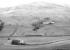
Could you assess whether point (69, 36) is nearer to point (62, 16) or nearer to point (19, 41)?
point (62, 16)

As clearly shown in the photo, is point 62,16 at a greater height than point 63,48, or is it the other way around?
point 62,16

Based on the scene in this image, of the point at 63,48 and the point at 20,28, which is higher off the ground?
the point at 20,28

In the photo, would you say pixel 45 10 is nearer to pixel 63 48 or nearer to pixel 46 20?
pixel 46 20

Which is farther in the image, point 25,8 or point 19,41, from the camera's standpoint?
point 25,8

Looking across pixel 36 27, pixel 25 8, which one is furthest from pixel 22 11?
pixel 36 27

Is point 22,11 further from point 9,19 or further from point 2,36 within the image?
point 2,36

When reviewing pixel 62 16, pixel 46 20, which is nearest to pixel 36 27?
A: pixel 46 20

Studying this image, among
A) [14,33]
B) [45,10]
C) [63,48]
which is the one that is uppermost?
[45,10]
